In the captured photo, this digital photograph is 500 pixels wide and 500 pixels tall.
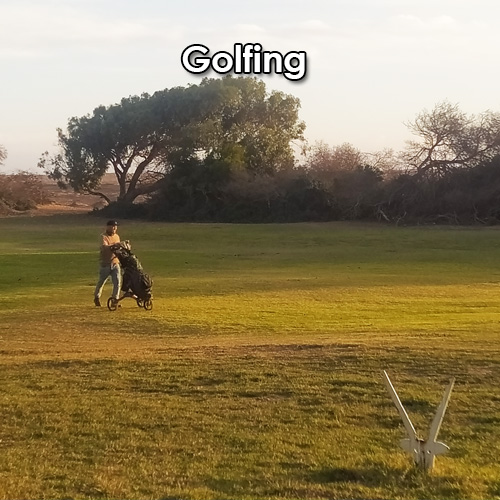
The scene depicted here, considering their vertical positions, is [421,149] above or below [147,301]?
above

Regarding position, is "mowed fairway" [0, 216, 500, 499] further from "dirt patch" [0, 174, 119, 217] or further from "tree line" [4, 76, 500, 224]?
"dirt patch" [0, 174, 119, 217]

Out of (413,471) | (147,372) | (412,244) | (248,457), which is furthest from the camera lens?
(412,244)

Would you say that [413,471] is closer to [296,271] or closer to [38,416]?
A: [38,416]

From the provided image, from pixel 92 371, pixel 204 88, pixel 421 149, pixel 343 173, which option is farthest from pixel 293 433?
pixel 204 88

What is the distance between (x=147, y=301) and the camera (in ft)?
60.0

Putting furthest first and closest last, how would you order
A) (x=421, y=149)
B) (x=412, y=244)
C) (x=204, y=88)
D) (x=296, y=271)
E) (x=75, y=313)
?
(x=204, y=88) → (x=421, y=149) → (x=412, y=244) → (x=296, y=271) → (x=75, y=313)

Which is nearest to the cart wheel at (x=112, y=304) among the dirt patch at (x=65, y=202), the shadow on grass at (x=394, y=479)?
the shadow on grass at (x=394, y=479)

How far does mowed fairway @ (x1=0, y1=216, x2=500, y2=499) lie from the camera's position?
6625 mm

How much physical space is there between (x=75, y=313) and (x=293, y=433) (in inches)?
412

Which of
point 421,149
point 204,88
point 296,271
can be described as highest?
point 204,88

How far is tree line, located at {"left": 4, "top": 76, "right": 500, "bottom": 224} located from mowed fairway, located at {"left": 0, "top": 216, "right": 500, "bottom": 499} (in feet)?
87.6

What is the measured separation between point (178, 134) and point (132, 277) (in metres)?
45.4

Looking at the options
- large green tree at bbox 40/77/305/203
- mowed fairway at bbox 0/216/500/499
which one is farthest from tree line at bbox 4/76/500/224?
mowed fairway at bbox 0/216/500/499

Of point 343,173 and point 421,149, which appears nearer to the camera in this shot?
point 421,149
